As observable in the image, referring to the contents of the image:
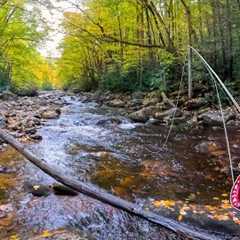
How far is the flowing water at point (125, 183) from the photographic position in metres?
4.68

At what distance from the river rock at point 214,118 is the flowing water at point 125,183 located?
1.15 meters

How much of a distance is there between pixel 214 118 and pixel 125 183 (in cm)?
707

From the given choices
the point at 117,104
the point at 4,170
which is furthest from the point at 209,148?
the point at 117,104

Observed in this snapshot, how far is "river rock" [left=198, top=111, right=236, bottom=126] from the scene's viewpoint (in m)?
12.3

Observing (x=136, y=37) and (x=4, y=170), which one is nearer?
(x=4, y=170)

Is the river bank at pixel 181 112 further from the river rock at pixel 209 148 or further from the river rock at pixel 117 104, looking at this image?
the river rock at pixel 209 148

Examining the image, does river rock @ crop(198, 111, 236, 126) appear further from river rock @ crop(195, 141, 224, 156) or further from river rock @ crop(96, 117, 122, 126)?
river rock @ crop(96, 117, 122, 126)

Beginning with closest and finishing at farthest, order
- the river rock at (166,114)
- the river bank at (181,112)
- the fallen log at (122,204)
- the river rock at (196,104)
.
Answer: the fallen log at (122,204) < the river bank at (181,112) < the river rock at (166,114) < the river rock at (196,104)

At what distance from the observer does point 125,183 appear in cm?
651

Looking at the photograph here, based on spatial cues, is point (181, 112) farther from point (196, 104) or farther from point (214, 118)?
point (214, 118)

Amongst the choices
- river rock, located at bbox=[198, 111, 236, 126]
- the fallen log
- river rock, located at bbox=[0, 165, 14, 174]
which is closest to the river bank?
river rock, located at bbox=[198, 111, 236, 126]

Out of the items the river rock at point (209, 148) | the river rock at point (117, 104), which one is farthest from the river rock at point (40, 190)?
the river rock at point (117, 104)

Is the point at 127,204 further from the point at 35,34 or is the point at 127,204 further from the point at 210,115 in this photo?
the point at 35,34

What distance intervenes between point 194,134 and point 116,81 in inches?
604
